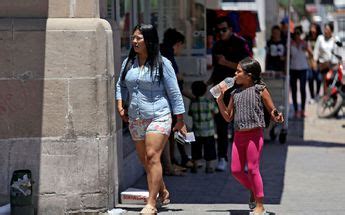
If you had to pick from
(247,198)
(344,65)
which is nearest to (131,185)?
(247,198)

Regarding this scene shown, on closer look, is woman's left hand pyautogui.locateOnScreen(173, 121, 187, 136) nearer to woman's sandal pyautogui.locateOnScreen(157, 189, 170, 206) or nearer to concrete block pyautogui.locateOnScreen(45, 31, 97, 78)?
woman's sandal pyautogui.locateOnScreen(157, 189, 170, 206)

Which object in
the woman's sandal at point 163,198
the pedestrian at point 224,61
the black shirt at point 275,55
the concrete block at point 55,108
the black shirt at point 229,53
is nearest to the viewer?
the concrete block at point 55,108

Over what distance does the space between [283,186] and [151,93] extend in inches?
106

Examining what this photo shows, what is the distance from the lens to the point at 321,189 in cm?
942

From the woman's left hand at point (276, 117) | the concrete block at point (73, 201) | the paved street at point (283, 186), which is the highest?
the woman's left hand at point (276, 117)

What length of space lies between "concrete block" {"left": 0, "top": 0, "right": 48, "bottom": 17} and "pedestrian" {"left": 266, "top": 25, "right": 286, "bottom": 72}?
8.81 m

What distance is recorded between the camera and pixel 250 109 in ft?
25.5

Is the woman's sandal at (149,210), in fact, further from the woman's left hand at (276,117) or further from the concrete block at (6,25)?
the concrete block at (6,25)

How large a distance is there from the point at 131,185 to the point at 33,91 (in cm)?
211

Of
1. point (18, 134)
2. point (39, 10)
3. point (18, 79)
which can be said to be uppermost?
point (39, 10)

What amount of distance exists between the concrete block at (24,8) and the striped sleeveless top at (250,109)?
199 cm

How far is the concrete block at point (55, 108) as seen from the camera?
25.1ft

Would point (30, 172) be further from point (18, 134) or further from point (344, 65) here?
point (344, 65)

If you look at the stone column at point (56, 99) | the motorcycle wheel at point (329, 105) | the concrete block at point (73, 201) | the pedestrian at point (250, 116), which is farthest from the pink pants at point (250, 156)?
the motorcycle wheel at point (329, 105)
